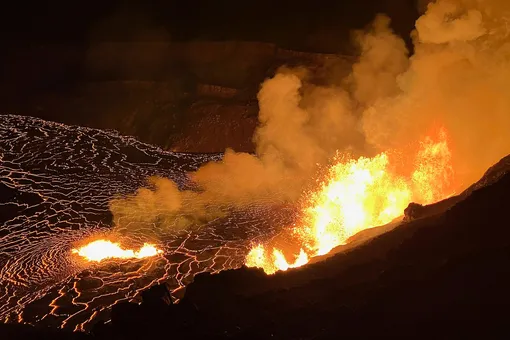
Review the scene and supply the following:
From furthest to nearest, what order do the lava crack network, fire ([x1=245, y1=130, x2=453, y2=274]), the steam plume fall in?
fire ([x1=245, y1=130, x2=453, y2=274]) → the steam plume → the lava crack network

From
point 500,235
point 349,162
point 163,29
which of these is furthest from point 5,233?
point 163,29

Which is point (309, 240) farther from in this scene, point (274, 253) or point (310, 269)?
point (310, 269)

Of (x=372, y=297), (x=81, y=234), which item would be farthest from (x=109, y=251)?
(x=372, y=297)

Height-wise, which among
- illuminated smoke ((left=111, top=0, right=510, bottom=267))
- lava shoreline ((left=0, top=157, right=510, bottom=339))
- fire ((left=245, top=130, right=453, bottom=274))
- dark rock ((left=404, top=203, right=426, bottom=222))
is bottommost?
lava shoreline ((left=0, top=157, right=510, bottom=339))

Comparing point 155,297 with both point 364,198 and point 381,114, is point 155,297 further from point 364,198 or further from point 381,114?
point 381,114

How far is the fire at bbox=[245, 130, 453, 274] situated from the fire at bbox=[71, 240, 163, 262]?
112 inches

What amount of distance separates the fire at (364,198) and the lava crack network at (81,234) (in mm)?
971

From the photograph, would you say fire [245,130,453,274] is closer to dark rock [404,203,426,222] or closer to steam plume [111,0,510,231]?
steam plume [111,0,510,231]

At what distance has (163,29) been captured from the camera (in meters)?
39.2

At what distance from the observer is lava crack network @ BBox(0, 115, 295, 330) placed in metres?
11.4

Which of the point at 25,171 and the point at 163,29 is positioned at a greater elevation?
the point at 163,29

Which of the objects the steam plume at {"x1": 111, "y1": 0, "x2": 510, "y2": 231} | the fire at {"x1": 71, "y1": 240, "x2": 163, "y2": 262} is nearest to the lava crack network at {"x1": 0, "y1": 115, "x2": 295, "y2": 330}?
the fire at {"x1": 71, "y1": 240, "x2": 163, "y2": 262}

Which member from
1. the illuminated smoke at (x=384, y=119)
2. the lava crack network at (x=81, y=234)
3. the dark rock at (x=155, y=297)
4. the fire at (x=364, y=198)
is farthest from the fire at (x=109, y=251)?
the dark rock at (x=155, y=297)

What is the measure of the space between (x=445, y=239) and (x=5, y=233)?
13312 mm
